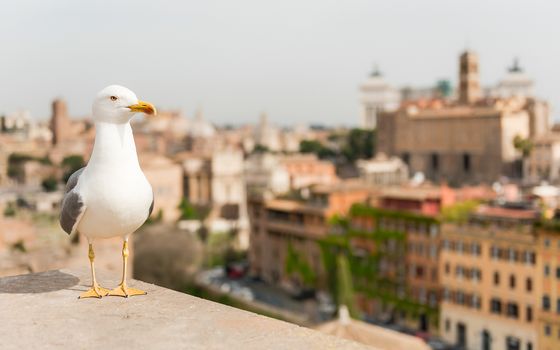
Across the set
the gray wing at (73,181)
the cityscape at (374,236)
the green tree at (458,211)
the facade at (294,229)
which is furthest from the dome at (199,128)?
the gray wing at (73,181)

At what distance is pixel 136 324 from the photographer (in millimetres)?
2537

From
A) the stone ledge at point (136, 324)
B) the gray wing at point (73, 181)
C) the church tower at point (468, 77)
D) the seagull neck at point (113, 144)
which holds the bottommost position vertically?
the stone ledge at point (136, 324)

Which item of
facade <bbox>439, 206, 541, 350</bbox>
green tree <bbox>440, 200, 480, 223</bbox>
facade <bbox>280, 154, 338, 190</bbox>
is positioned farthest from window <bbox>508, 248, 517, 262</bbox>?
facade <bbox>280, 154, 338, 190</bbox>

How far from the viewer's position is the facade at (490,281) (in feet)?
66.3

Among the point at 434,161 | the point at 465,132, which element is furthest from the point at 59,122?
the point at 465,132

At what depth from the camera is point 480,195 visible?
2622 cm

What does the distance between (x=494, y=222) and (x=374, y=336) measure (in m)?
7.05

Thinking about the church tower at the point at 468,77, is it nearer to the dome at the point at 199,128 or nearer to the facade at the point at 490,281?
the dome at the point at 199,128

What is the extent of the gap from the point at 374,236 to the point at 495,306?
5.47 m

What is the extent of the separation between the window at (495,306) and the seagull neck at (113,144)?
19.4 meters

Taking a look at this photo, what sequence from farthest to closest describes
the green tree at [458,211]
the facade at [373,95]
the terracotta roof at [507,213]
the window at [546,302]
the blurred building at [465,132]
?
1. the facade at [373,95]
2. the blurred building at [465,132]
3. the green tree at [458,211]
4. the terracotta roof at [507,213]
5. the window at [546,302]

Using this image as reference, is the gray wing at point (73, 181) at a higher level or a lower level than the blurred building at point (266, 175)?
higher

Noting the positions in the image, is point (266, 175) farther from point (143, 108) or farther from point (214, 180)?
point (143, 108)

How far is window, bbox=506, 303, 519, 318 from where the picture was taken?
20.5 meters
